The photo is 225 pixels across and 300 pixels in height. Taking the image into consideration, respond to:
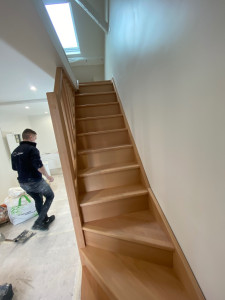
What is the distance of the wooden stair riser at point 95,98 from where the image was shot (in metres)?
2.41

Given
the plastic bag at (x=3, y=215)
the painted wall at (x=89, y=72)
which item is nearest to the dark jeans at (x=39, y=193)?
the plastic bag at (x=3, y=215)

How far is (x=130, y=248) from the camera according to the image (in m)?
1.08

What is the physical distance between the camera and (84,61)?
415cm

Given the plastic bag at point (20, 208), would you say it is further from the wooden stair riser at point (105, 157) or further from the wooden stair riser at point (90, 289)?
the wooden stair riser at point (90, 289)

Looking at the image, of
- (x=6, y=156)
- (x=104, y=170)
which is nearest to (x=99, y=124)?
(x=104, y=170)

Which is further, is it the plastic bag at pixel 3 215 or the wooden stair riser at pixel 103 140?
the plastic bag at pixel 3 215

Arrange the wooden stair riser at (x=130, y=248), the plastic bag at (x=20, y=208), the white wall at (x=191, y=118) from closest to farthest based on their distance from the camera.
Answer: the white wall at (x=191, y=118), the wooden stair riser at (x=130, y=248), the plastic bag at (x=20, y=208)

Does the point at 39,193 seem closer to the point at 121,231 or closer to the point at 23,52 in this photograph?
the point at 121,231

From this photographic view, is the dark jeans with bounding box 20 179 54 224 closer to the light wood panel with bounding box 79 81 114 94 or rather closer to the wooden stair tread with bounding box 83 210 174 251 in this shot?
the wooden stair tread with bounding box 83 210 174 251

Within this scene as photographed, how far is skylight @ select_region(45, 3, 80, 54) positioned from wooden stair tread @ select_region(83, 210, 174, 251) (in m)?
3.33

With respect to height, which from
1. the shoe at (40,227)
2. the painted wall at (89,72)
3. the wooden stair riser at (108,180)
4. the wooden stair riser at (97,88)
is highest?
the painted wall at (89,72)

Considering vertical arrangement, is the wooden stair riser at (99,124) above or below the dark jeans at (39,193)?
above

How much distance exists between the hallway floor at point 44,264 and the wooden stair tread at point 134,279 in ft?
1.27

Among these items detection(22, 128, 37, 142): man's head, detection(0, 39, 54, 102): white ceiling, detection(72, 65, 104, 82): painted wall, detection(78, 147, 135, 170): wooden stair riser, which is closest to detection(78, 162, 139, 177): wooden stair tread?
detection(78, 147, 135, 170): wooden stair riser
